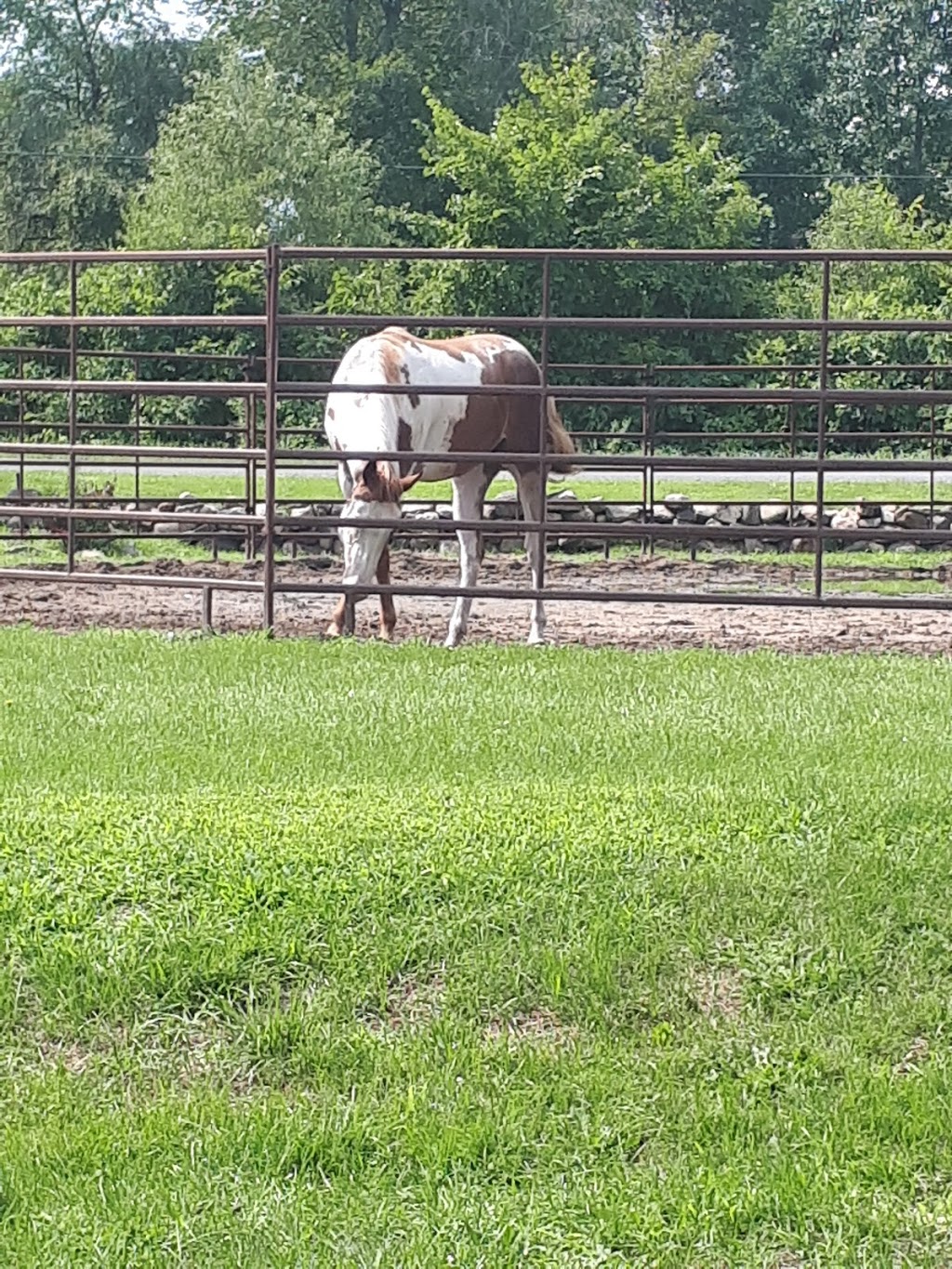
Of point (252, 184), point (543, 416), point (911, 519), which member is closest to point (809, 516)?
point (911, 519)

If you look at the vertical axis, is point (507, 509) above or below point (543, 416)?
below

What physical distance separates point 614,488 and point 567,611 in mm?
9993

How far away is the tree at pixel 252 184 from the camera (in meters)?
35.2

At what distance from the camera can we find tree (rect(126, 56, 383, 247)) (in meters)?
35.2

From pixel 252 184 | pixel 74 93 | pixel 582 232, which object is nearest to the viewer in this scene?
pixel 582 232

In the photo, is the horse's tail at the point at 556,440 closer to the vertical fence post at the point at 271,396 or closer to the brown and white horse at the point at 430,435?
the brown and white horse at the point at 430,435

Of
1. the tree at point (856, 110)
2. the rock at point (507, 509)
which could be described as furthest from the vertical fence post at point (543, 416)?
the tree at point (856, 110)

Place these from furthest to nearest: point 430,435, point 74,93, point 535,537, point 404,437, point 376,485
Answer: point 74,93
point 535,537
point 430,435
point 404,437
point 376,485

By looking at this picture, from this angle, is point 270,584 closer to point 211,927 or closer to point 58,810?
point 58,810

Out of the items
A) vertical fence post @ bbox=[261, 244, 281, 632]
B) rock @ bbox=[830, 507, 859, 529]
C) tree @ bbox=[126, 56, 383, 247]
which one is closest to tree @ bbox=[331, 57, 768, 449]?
tree @ bbox=[126, 56, 383, 247]

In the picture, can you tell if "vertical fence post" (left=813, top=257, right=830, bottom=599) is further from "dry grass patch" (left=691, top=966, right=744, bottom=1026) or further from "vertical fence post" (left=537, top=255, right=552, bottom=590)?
"dry grass patch" (left=691, top=966, right=744, bottom=1026)

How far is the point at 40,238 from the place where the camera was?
45.9 metres

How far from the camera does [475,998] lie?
4.30 meters

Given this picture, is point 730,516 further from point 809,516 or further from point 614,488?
point 614,488
